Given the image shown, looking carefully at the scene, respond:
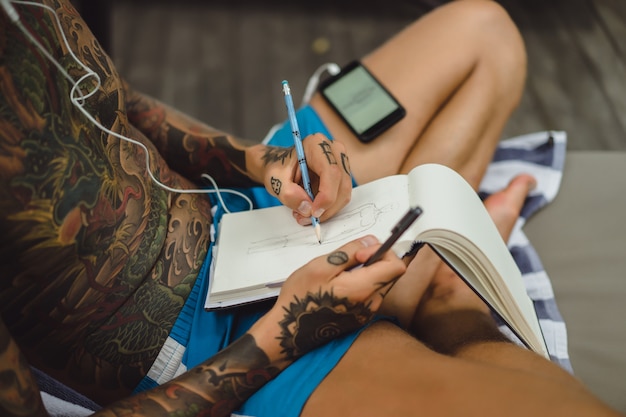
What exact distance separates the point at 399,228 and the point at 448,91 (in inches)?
21.4

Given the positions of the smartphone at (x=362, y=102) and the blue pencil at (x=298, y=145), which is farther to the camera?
the smartphone at (x=362, y=102)

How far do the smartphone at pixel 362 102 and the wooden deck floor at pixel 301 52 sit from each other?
1.97 feet

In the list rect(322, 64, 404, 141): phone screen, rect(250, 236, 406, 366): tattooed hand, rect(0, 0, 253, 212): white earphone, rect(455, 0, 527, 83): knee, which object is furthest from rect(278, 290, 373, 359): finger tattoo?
rect(455, 0, 527, 83): knee

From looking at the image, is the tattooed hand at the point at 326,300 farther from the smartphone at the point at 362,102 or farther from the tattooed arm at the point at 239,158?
the smartphone at the point at 362,102

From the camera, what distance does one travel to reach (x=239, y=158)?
963 mm

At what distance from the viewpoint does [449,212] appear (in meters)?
0.69

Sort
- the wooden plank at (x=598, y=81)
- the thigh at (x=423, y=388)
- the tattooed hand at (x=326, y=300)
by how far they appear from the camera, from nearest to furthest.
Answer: the thigh at (x=423, y=388)
the tattooed hand at (x=326, y=300)
the wooden plank at (x=598, y=81)

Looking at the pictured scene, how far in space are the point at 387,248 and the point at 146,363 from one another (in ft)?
1.31

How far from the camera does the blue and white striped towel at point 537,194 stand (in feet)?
3.09

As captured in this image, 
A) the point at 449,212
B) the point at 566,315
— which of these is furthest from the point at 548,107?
the point at 449,212

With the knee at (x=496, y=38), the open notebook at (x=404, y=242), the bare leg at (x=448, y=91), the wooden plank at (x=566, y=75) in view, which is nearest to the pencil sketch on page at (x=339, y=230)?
the open notebook at (x=404, y=242)

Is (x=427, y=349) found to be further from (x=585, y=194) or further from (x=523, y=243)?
(x=585, y=194)

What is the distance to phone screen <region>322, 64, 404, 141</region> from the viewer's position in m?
1.04

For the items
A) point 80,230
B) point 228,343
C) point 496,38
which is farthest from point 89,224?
point 496,38
